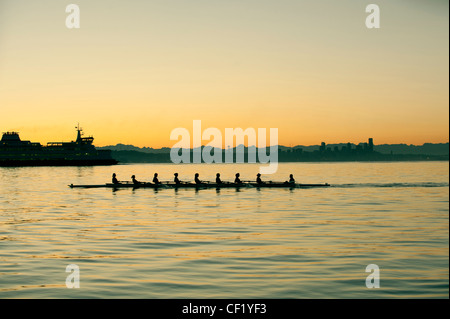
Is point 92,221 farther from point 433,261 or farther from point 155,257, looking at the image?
point 433,261

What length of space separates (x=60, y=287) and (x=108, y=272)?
6.35ft

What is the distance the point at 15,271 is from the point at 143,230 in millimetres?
10078

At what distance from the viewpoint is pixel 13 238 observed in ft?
76.0

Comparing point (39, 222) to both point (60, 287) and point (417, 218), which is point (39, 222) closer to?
point (60, 287)

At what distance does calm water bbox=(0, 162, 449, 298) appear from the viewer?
13.7 m

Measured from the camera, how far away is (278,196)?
4741 cm

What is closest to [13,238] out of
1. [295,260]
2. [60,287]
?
[60,287]

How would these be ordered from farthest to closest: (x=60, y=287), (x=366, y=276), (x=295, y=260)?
(x=295, y=260) < (x=366, y=276) < (x=60, y=287)

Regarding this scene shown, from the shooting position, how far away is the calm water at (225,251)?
13.7 meters

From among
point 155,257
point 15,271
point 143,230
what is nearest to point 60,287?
point 15,271

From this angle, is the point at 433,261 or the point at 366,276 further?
the point at 433,261

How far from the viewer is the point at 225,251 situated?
19219 mm
